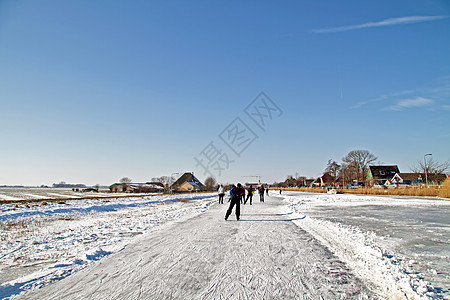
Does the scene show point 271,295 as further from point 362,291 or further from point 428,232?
point 428,232

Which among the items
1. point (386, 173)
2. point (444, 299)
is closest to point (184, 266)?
point (444, 299)

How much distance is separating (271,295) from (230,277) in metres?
0.87

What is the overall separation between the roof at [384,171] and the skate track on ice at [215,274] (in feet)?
289

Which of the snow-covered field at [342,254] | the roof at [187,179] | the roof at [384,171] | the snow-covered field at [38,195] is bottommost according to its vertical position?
the snow-covered field at [38,195]

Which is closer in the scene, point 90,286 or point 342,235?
point 90,286

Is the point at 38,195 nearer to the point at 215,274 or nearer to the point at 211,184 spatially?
the point at 215,274

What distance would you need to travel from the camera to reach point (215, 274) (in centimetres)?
448

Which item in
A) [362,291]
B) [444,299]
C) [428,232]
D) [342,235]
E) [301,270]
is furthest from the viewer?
[428,232]

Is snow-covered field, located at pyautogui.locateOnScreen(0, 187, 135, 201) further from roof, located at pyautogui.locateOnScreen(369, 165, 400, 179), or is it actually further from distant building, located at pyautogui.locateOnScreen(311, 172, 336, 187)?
distant building, located at pyautogui.locateOnScreen(311, 172, 336, 187)

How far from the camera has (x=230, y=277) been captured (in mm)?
4340

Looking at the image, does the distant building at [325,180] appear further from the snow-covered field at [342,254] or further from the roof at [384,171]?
the snow-covered field at [342,254]

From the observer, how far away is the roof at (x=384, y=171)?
3265 inches

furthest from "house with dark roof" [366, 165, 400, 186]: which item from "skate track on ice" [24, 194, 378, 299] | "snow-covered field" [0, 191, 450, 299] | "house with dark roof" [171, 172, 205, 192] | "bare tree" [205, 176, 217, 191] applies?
"skate track on ice" [24, 194, 378, 299]

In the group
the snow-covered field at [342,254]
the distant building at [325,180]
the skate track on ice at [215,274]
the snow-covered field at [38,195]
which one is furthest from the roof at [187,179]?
the skate track on ice at [215,274]
